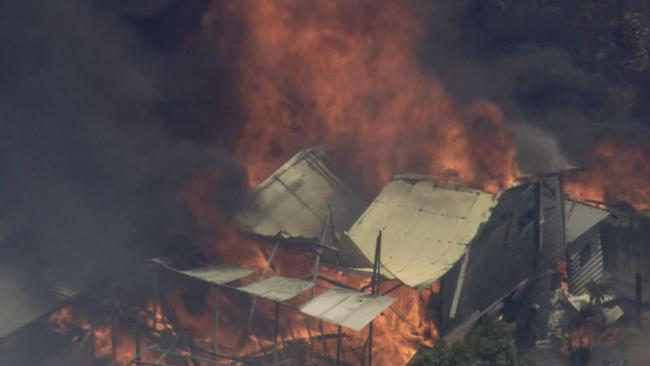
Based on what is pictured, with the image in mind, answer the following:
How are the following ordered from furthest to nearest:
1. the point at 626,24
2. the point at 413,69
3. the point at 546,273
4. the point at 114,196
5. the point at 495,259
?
1. the point at 626,24
2. the point at 413,69
3. the point at 114,196
4. the point at 546,273
5. the point at 495,259

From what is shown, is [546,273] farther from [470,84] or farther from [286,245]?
[470,84]

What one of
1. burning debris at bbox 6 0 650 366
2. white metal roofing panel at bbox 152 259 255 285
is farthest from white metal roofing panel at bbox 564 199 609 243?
white metal roofing panel at bbox 152 259 255 285

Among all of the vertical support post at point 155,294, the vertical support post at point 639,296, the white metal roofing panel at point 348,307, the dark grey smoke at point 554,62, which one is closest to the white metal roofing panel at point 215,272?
the vertical support post at point 155,294

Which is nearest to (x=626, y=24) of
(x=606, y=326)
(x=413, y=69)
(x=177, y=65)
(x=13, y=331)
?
(x=413, y=69)

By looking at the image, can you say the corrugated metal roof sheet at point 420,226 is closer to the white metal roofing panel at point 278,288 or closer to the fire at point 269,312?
the fire at point 269,312

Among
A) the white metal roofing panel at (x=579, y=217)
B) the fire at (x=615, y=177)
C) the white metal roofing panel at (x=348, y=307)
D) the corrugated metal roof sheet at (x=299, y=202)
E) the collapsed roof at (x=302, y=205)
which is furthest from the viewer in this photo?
the fire at (x=615, y=177)

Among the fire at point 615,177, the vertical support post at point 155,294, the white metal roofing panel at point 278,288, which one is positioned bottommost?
the white metal roofing panel at point 278,288

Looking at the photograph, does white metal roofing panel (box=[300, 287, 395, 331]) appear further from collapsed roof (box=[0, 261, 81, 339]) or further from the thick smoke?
collapsed roof (box=[0, 261, 81, 339])
